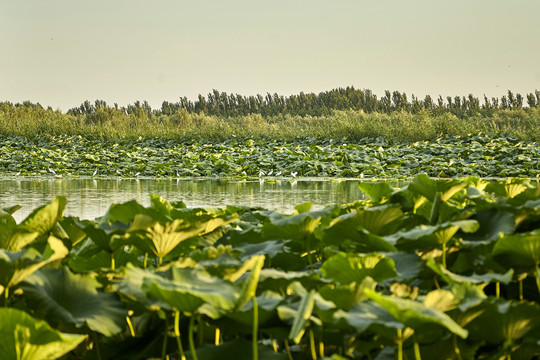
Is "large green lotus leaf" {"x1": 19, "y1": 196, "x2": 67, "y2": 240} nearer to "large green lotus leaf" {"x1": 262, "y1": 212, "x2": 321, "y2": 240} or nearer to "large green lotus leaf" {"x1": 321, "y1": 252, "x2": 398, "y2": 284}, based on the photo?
"large green lotus leaf" {"x1": 262, "y1": 212, "x2": 321, "y2": 240}

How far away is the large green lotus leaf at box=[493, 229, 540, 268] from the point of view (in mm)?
972

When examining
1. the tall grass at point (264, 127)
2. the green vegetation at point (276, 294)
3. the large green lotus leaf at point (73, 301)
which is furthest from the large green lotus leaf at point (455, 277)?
the tall grass at point (264, 127)

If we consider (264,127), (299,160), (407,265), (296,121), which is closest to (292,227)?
(407,265)

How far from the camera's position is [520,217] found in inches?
51.5

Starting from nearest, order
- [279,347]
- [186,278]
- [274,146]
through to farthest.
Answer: [186,278], [279,347], [274,146]

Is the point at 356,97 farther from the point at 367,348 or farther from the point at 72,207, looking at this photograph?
the point at 367,348

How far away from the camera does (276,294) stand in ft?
3.05

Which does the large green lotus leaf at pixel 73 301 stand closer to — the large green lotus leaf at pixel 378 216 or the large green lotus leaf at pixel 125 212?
the large green lotus leaf at pixel 125 212

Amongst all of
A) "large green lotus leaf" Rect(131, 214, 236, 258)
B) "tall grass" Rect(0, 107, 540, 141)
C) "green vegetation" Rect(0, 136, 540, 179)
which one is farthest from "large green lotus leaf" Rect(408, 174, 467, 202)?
"tall grass" Rect(0, 107, 540, 141)

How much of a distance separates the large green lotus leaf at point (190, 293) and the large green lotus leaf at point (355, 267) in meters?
0.17

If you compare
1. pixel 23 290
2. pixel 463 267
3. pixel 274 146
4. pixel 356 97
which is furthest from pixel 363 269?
pixel 356 97

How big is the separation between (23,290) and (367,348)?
0.53 metres

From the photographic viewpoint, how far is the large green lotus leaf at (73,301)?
0.89 metres

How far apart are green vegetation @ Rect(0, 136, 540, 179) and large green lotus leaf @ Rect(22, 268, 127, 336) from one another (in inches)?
366
